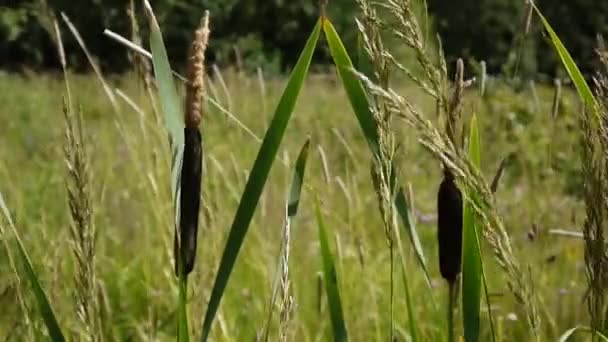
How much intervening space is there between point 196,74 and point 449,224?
9.7 inches

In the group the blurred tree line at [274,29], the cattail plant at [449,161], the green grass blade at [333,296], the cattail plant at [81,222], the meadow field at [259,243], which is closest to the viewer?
the cattail plant at [449,161]

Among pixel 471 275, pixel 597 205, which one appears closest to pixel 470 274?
pixel 471 275

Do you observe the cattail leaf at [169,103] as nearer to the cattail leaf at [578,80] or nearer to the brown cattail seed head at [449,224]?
the brown cattail seed head at [449,224]

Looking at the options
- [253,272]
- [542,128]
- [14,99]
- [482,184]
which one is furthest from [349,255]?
[14,99]

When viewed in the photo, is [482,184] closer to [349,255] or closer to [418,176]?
[349,255]

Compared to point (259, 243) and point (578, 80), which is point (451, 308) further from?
point (259, 243)

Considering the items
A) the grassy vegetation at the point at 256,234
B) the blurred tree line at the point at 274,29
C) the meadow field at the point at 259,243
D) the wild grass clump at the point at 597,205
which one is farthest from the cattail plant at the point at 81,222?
the blurred tree line at the point at 274,29

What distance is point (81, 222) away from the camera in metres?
0.82

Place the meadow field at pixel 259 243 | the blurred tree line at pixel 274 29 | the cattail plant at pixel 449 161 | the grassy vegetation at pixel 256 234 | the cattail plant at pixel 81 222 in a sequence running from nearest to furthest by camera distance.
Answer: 1. the cattail plant at pixel 449 161
2. the cattail plant at pixel 81 222
3. the meadow field at pixel 259 243
4. the grassy vegetation at pixel 256 234
5. the blurred tree line at pixel 274 29

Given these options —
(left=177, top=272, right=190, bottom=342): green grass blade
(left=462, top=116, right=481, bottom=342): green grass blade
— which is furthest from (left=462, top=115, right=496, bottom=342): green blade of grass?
(left=177, top=272, right=190, bottom=342): green grass blade

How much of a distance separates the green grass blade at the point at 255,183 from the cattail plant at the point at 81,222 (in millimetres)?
98

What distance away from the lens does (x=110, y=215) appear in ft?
10.1

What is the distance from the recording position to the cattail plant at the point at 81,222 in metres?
0.82

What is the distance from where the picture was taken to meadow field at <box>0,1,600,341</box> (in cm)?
131
